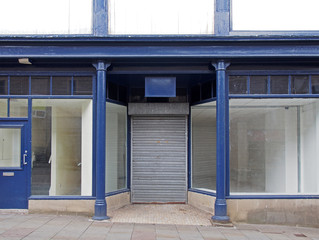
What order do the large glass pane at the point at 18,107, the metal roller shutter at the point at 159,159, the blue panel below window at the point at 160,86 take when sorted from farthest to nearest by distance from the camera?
1. the metal roller shutter at the point at 159,159
2. the blue panel below window at the point at 160,86
3. the large glass pane at the point at 18,107

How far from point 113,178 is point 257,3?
592 centimetres

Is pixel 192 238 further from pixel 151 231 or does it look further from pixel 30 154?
pixel 30 154

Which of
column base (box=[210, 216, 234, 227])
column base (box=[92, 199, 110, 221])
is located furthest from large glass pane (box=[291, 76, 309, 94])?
column base (box=[92, 199, 110, 221])

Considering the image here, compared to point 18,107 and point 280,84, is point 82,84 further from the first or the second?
point 280,84

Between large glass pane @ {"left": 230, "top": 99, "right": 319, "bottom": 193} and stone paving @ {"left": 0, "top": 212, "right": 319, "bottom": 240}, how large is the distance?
117cm

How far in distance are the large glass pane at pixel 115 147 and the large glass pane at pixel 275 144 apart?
3112 mm

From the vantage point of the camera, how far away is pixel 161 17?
819 cm

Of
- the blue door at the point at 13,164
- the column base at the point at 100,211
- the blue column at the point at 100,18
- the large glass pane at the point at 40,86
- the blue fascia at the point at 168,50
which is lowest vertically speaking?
the column base at the point at 100,211

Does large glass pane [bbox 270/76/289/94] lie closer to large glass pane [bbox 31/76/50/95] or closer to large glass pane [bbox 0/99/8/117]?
large glass pane [bbox 31/76/50/95]

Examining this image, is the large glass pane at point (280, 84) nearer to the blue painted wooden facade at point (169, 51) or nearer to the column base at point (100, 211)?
the blue painted wooden facade at point (169, 51)

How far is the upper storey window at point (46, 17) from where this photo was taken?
26.8 feet

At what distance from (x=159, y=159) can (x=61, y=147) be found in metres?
2.82

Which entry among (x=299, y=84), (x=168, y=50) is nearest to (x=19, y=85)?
(x=168, y=50)

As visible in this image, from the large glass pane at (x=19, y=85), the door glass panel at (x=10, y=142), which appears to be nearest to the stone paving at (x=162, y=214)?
the door glass panel at (x=10, y=142)
